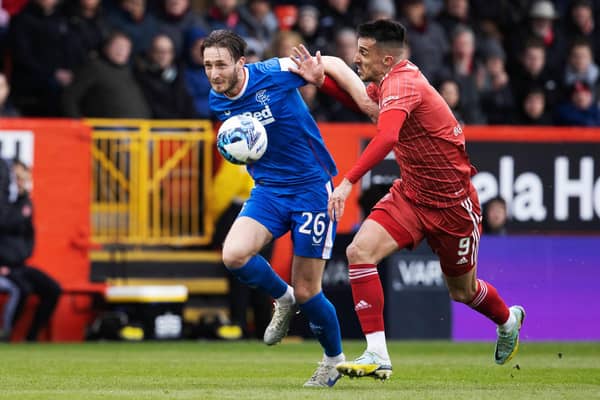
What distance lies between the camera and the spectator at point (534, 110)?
18.7 meters

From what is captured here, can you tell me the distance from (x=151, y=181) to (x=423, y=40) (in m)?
4.42

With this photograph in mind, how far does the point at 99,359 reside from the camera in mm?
12812

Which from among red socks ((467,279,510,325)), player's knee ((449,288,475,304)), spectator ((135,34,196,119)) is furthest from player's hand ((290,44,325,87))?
spectator ((135,34,196,119))

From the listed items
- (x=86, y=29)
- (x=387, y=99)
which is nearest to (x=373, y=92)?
(x=387, y=99)

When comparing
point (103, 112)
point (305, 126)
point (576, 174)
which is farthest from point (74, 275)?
point (305, 126)

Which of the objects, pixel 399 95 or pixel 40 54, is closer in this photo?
pixel 399 95

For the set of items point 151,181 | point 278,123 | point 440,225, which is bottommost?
point 440,225

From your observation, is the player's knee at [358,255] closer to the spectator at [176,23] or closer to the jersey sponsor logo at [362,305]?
the jersey sponsor logo at [362,305]

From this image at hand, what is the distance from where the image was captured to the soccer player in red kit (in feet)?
→ 31.4

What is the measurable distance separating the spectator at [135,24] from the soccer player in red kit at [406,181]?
327 inches

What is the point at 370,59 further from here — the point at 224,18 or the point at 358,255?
the point at 224,18

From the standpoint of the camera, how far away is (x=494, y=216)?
17094mm

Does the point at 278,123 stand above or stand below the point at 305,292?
above

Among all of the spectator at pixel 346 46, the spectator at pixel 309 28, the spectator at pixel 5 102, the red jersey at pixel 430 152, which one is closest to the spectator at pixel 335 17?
the spectator at pixel 309 28
